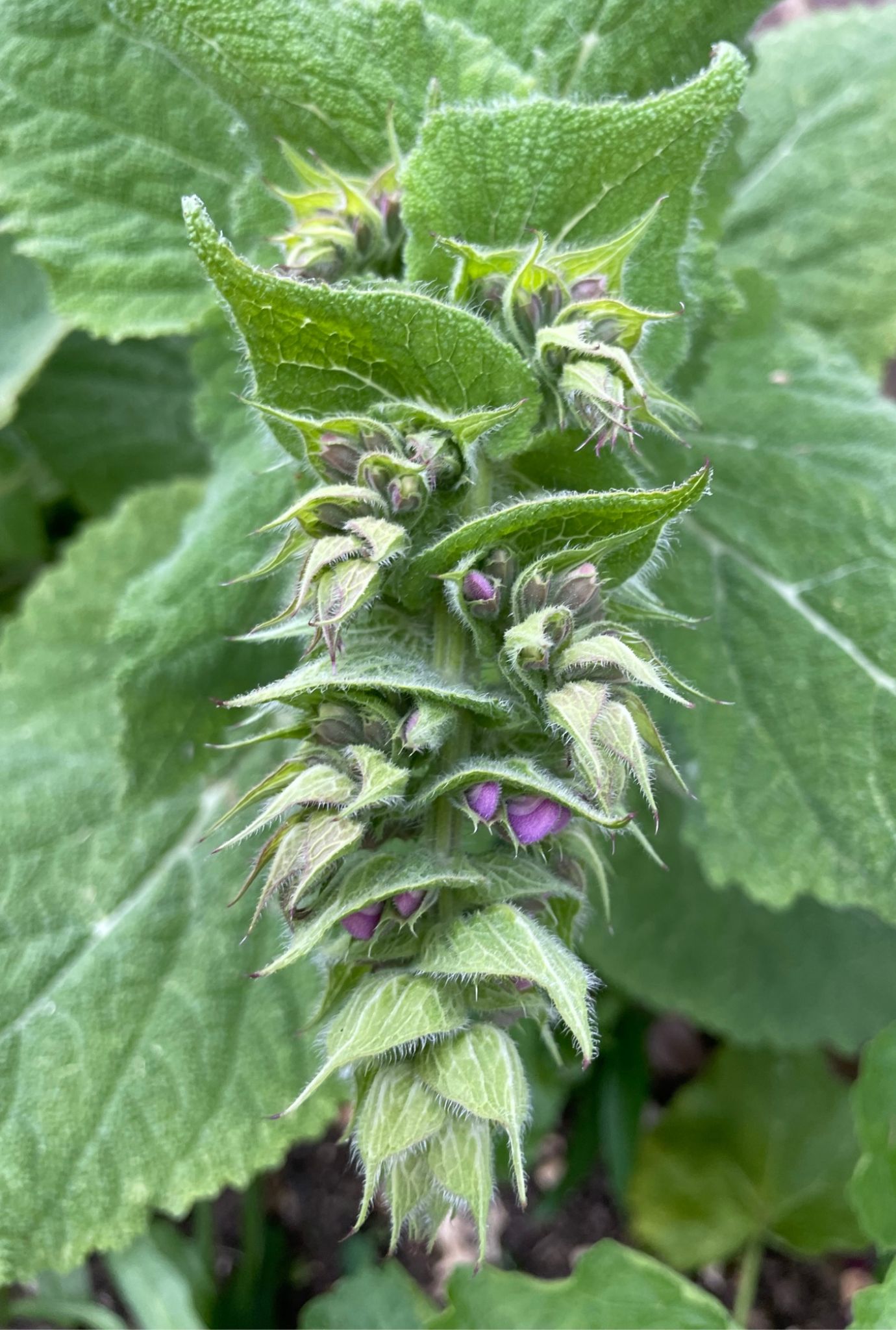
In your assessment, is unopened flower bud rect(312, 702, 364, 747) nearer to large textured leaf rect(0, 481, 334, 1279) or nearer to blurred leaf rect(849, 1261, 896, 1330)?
large textured leaf rect(0, 481, 334, 1279)

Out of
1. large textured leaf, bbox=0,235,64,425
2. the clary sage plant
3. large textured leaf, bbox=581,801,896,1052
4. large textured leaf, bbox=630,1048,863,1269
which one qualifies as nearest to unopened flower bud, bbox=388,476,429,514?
the clary sage plant

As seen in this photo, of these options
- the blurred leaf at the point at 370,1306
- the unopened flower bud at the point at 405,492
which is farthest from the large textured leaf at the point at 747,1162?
the unopened flower bud at the point at 405,492

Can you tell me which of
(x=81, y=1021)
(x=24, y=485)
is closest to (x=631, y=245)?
(x=81, y=1021)

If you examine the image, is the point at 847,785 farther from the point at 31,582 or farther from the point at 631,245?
the point at 31,582

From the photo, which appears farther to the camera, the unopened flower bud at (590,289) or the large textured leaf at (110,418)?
the large textured leaf at (110,418)

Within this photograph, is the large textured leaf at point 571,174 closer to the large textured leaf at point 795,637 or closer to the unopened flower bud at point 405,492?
the unopened flower bud at point 405,492

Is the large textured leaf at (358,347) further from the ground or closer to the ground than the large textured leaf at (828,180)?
further from the ground

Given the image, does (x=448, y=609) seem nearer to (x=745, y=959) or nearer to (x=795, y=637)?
(x=795, y=637)
